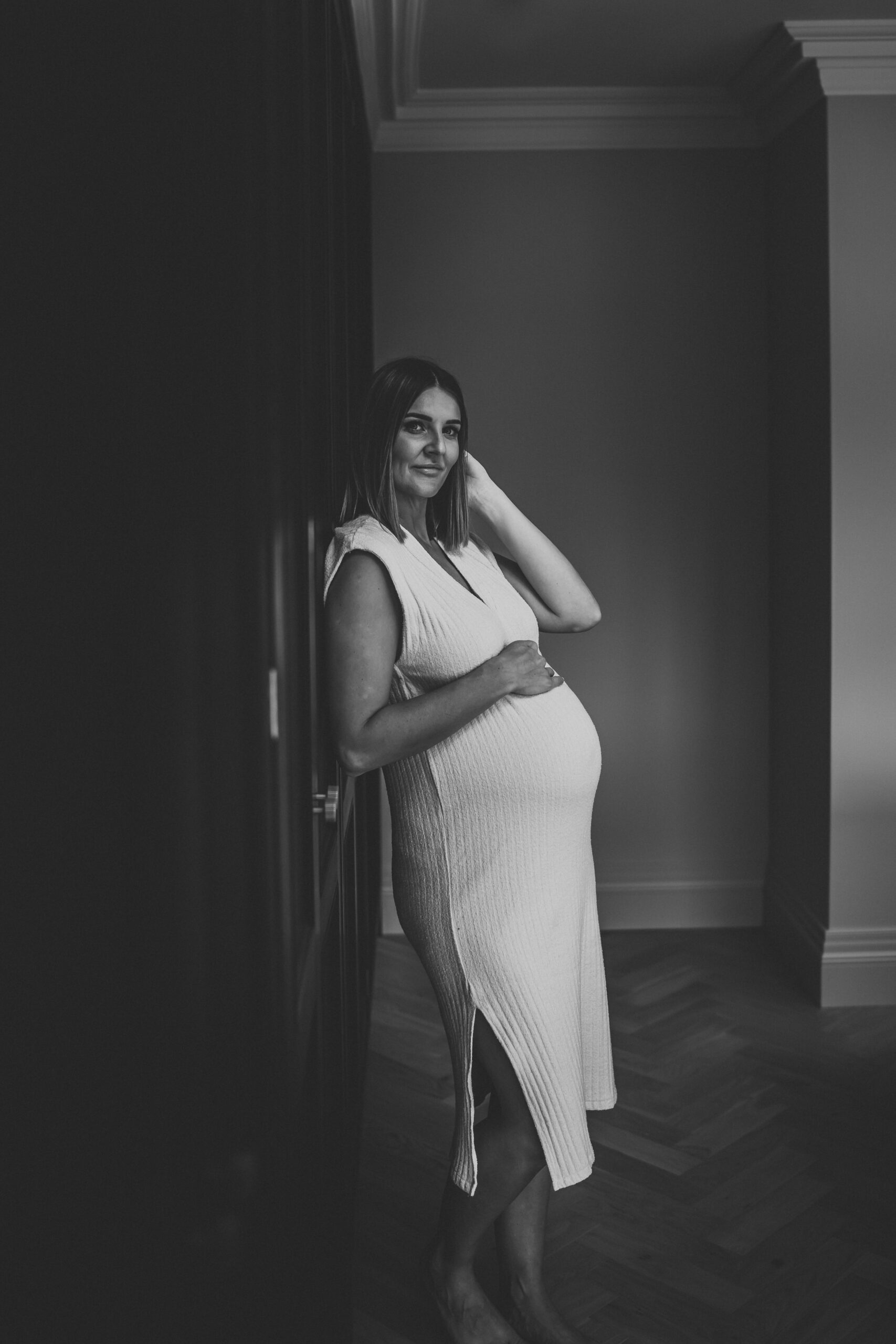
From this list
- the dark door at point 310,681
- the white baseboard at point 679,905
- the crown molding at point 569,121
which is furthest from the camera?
the white baseboard at point 679,905

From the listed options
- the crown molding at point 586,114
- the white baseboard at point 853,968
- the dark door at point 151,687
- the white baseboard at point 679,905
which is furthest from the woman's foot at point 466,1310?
the crown molding at point 586,114

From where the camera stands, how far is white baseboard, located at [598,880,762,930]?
366 centimetres

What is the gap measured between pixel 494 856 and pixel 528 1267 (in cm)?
67

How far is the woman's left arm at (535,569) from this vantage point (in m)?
1.86

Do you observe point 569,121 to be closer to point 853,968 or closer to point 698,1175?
point 853,968

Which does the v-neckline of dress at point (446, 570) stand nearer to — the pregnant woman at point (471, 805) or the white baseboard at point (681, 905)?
the pregnant woman at point (471, 805)

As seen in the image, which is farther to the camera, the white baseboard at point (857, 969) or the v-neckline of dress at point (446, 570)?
the white baseboard at point (857, 969)

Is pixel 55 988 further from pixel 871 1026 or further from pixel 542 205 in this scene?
pixel 542 205

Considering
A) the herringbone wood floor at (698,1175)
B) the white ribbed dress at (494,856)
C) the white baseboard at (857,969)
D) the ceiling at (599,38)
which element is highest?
the ceiling at (599,38)

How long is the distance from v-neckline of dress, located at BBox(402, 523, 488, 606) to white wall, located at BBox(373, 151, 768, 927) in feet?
6.26

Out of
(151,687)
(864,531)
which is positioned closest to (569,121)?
(864,531)

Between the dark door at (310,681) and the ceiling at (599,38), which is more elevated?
the ceiling at (599,38)

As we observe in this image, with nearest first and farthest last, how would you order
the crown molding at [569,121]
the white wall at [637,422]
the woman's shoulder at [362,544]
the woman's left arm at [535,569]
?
the woman's shoulder at [362,544] → the woman's left arm at [535,569] → the crown molding at [569,121] → the white wall at [637,422]

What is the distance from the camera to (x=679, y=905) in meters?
3.68
